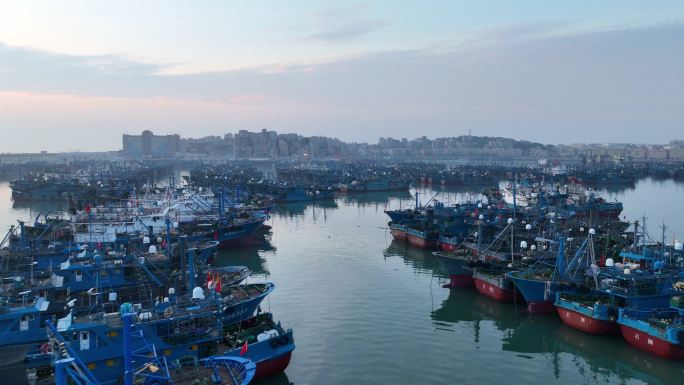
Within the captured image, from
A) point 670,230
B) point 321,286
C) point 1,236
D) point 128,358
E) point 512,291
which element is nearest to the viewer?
point 128,358

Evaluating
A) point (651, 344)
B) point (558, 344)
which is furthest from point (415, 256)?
point (651, 344)

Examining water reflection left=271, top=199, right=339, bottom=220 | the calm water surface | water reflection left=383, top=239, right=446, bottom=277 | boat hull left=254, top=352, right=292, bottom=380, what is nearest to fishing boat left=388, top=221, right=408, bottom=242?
water reflection left=383, top=239, right=446, bottom=277

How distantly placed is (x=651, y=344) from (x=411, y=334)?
688cm

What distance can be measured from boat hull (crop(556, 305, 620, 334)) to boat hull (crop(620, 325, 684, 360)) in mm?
406

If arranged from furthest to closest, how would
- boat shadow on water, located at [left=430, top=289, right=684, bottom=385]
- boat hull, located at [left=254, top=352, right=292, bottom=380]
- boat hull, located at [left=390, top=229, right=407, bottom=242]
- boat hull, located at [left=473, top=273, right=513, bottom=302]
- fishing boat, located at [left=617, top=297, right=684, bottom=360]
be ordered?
1. boat hull, located at [left=390, top=229, right=407, bottom=242]
2. boat hull, located at [left=473, top=273, right=513, bottom=302]
3. boat shadow on water, located at [left=430, top=289, right=684, bottom=385]
4. fishing boat, located at [left=617, top=297, right=684, bottom=360]
5. boat hull, located at [left=254, top=352, right=292, bottom=380]

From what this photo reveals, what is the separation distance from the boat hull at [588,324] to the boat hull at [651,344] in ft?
1.33

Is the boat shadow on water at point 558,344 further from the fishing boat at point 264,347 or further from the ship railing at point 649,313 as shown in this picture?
the fishing boat at point 264,347

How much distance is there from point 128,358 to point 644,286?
1518 centimetres

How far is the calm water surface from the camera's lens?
48.8 ft

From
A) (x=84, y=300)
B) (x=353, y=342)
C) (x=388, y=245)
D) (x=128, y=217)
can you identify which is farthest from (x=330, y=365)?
(x=128, y=217)

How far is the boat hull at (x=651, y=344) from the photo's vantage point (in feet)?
49.1

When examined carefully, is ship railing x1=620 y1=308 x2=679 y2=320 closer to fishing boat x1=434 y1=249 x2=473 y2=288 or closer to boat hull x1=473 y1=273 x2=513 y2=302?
boat hull x1=473 y1=273 x2=513 y2=302

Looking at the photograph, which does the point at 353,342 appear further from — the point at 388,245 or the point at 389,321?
the point at 388,245

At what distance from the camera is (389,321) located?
18641 mm
